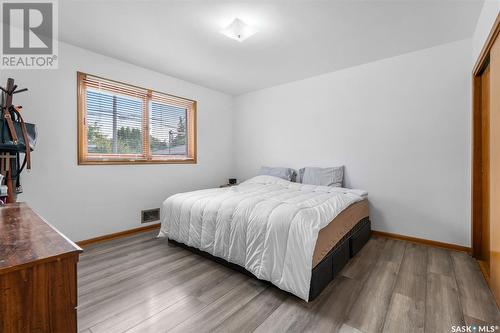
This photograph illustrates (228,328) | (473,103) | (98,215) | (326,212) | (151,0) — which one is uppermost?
(151,0)

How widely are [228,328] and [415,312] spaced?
1.32 metres

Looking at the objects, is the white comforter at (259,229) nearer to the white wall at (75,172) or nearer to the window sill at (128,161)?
the white wall at (75,172)

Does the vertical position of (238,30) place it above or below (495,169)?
above

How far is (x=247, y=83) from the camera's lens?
418 cm

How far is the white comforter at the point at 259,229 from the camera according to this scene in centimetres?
173

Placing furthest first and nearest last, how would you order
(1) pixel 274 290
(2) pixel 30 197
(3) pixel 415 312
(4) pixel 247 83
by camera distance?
1. (4) pixel 247 83
2. (2) pixel 30 197
3. (1) pixel 274 290
4. (3) pixel 415 312

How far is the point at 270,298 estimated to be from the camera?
1784 millimetres

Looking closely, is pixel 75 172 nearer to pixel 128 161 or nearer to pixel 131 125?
pixel 128 161

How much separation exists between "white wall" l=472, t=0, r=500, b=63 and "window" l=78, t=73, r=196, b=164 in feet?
12.4

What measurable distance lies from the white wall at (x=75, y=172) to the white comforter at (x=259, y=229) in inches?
33.5

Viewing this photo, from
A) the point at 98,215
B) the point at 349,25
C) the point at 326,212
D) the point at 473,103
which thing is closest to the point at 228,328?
the point at 326,212

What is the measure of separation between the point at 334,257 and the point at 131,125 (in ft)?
10.5

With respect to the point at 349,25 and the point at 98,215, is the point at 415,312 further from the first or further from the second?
the point at 98,215

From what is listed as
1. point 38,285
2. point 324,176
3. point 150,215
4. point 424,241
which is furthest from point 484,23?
point 150,215
